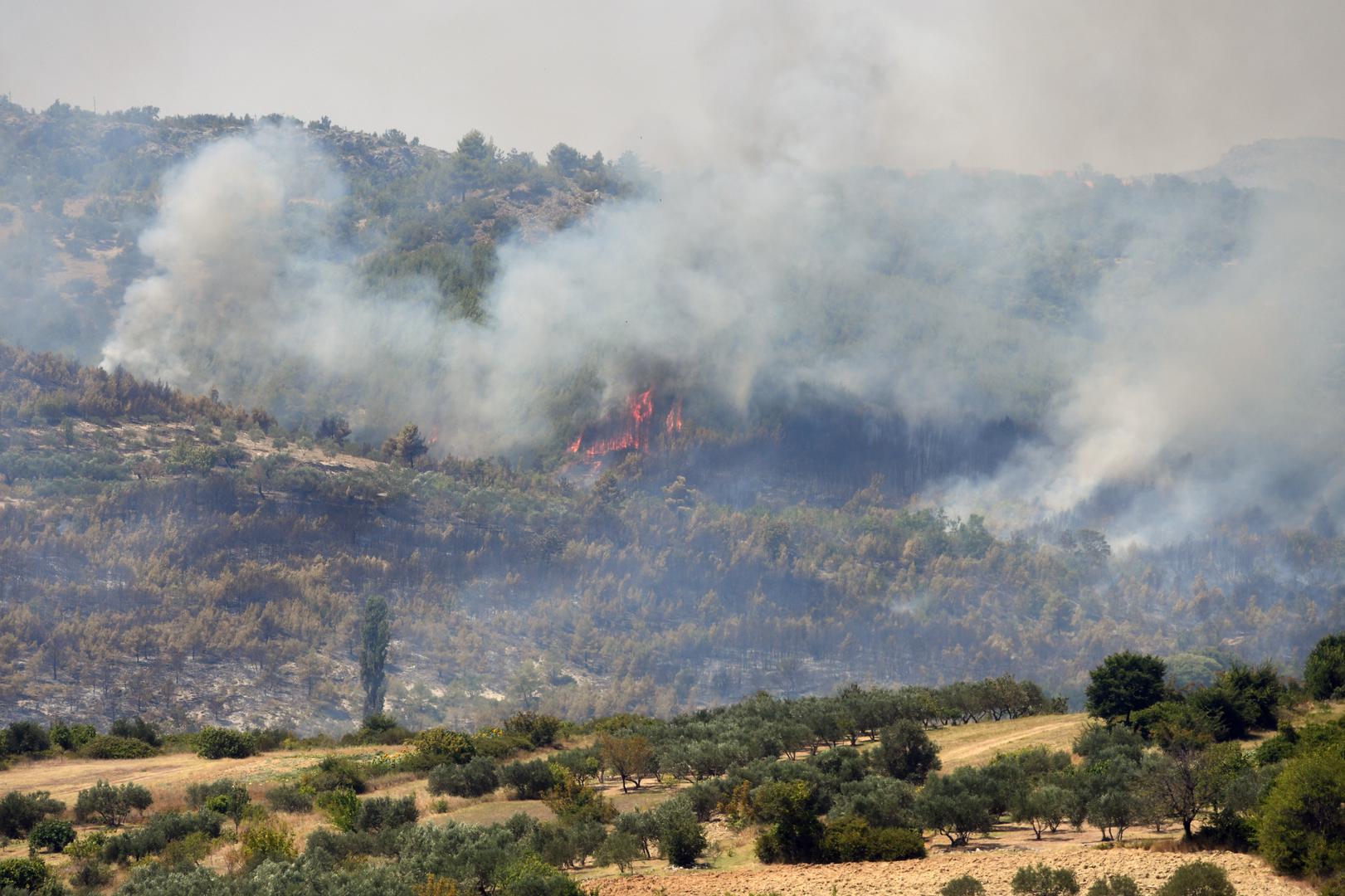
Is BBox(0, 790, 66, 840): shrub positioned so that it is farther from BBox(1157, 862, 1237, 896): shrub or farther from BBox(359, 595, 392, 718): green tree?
BBox(359, 595, 392, 718): green tree

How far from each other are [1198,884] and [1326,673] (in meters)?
39.8

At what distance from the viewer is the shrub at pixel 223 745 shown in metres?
73.7

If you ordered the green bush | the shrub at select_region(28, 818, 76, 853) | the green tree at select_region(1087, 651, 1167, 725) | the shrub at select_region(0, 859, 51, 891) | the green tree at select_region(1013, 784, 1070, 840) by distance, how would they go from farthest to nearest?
the green tree at select_region(1087, 651, 1167, 725), the green bush, the shrub at select_region(28, 818, 76, 853), the green tree at select_region(1013, 784, 1070, 840), the shrub at select_region(0, 859, 51, 891)

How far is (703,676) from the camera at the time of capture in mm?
182250

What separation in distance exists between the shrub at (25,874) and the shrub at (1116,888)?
1204 inches

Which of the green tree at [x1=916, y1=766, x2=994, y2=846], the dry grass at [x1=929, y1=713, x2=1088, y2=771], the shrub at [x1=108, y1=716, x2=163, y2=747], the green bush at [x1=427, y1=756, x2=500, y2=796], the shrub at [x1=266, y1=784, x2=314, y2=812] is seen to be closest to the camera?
the green tree at [x1=916, y1=766, x2=994, y2=846]

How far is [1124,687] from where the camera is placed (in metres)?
69.2

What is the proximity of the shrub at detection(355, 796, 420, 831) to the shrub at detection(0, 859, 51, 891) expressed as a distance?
11.5 m

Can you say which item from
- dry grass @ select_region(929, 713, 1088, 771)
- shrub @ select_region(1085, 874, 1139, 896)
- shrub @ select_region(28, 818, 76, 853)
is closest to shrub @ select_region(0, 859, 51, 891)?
shrub @ select_region(28, 818, 76, 853)

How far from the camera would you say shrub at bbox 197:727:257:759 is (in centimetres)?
7369

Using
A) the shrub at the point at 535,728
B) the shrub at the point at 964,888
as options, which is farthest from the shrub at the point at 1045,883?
the shrub at the point at 535,728

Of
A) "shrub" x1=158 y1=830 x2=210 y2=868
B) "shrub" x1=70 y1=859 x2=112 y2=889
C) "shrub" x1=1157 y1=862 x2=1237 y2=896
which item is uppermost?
"shrub" x1=158 y1=830 x2=210 y2=868

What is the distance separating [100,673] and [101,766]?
65.6m

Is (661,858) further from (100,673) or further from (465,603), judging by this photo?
(465,603)
